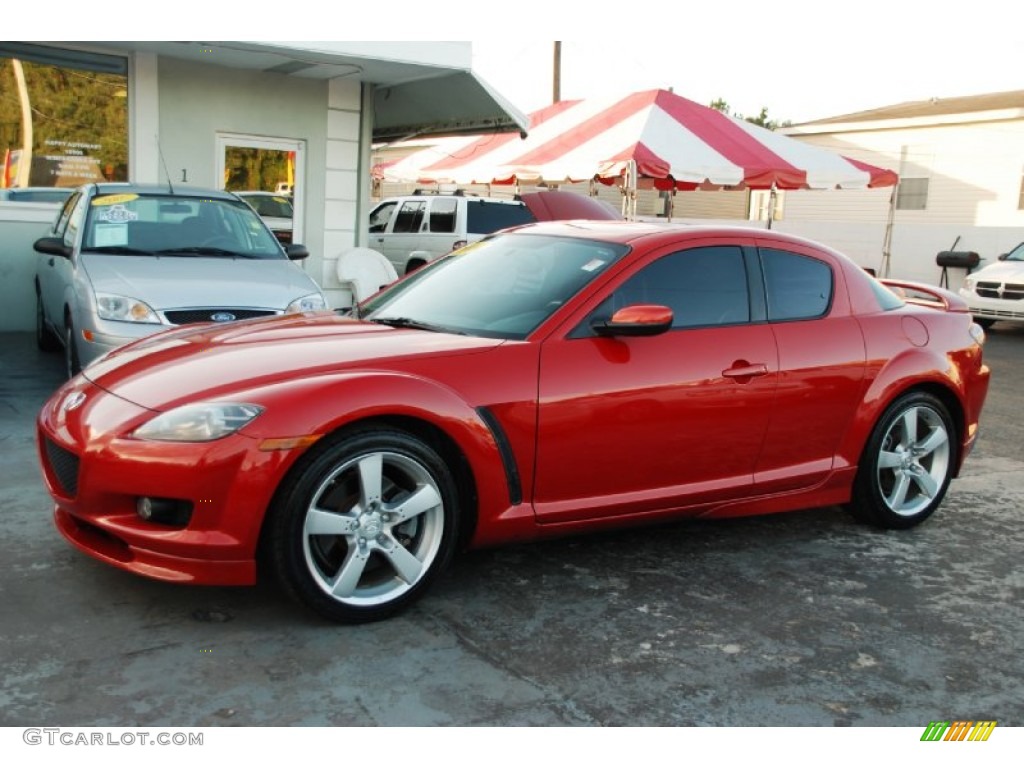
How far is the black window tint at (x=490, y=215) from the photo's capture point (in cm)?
1562

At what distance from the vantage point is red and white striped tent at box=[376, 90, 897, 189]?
14625mm

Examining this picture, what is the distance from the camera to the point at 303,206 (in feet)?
40.0

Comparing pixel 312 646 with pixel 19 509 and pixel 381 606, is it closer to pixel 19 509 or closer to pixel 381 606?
pixel 381 606

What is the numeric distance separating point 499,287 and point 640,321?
782 mm

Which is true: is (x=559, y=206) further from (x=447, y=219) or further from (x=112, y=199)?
(x=112, y=199)

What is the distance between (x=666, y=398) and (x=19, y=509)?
10.1ft

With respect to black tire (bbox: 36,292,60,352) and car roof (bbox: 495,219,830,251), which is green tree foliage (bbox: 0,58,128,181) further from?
car roof (bbox: 495,219,830,251)

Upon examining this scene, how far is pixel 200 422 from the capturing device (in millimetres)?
3484

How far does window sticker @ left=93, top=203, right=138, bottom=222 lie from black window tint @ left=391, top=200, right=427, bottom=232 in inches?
339

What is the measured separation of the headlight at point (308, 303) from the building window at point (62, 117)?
4.89 meters

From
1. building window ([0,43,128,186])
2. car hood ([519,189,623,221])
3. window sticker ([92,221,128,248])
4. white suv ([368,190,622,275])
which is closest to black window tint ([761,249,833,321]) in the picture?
window sticker ([92,221,128,248])

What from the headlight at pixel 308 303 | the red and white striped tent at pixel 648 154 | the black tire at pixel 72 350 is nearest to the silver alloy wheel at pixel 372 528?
the headlight at pixel 308 303

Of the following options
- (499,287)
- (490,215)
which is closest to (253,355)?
(499,287)

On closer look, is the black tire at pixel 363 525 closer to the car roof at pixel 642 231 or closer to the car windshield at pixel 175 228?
the car roof at pixel 642 231
